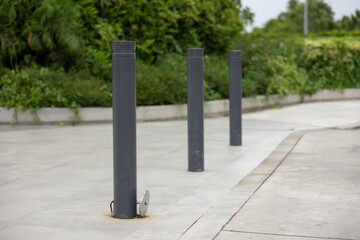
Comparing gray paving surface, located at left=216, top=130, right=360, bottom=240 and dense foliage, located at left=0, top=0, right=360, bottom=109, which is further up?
dense foliage, located at left=0, top=0, right=360, bottom=109

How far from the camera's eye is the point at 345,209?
540cm

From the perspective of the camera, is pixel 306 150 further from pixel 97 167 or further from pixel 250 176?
pixel 97 167

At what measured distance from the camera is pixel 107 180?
679 cm

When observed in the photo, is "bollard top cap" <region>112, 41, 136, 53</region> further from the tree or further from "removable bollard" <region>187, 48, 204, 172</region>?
the tree

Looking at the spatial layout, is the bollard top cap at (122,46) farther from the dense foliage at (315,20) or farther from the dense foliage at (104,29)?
the dense foliage at (315,20)

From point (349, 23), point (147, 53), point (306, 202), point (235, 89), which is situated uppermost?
point (349, 23)

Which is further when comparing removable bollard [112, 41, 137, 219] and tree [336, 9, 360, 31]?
tree [336, 9, 360, 31]

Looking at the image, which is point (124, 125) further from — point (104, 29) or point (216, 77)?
point (104, 29)

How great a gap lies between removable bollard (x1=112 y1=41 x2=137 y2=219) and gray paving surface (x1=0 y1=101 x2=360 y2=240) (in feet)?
0.63

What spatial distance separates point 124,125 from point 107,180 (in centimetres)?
187

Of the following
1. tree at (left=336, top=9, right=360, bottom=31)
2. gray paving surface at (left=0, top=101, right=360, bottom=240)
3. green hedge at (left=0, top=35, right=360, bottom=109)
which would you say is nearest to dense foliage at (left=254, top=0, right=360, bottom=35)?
tree at (left=336, top=9, right=360, bottom=31)

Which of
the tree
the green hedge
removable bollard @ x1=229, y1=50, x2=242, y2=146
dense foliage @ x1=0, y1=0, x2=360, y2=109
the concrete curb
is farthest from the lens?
the tree

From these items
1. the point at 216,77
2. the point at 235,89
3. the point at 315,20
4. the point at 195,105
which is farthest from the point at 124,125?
the point at 315,20

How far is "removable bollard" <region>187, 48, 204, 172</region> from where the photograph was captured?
7.19 meters
